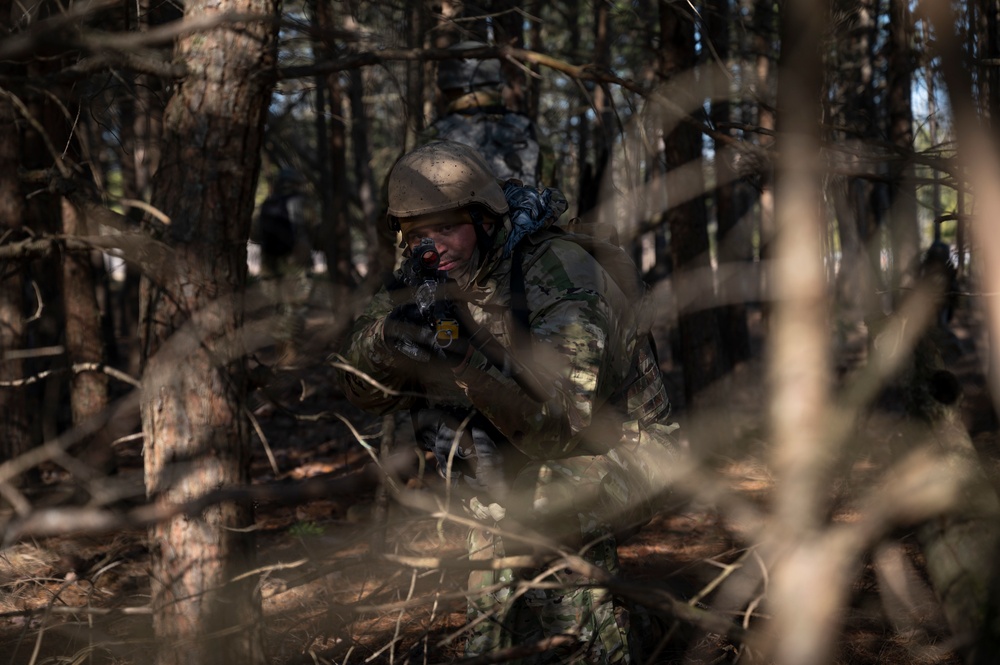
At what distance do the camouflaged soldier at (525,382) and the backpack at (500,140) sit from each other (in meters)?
2.50

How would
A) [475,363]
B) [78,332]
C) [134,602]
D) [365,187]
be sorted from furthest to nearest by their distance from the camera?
1. [365,187]
2. [78,332]
3. [134,602]
4. [475,363]

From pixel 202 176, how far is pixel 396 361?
1.12m

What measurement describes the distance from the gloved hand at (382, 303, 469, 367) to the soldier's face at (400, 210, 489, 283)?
0.37 metres

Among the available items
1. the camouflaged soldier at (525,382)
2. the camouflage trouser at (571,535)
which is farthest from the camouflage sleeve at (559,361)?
the camouflage trouser at (571,535)

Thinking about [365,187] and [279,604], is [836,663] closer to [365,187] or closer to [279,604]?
[279,604]

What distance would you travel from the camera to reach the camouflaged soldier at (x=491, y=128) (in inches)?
223

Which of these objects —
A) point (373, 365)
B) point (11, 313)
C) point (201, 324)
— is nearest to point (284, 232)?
point (11, 313)

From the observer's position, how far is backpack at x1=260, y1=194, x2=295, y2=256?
11.5 metres

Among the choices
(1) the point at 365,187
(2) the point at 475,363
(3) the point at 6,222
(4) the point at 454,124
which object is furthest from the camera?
(1) the point at 365,187

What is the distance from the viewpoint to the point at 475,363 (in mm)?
2473

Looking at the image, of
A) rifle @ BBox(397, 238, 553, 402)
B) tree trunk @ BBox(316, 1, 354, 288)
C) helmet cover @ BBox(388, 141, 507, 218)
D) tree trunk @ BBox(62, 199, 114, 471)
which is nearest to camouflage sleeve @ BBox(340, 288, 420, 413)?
rifle @ BBox(397, 238, 553, 402)

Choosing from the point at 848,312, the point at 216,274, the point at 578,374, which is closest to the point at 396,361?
the point at 578,374

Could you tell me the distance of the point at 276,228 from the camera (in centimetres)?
1155

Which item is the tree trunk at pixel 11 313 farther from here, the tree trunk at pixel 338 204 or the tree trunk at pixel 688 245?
the tree trunk at pixel 338 204
